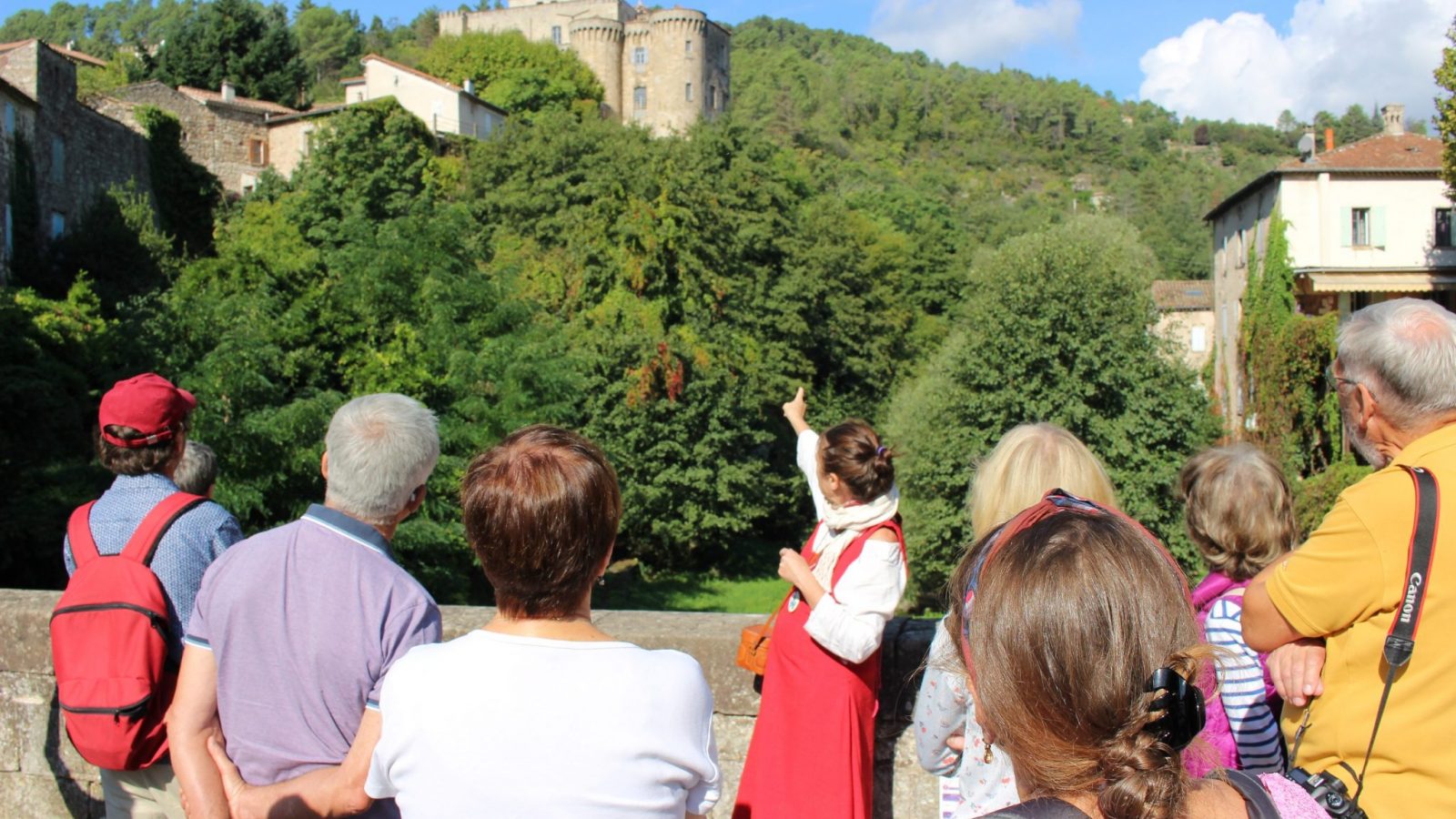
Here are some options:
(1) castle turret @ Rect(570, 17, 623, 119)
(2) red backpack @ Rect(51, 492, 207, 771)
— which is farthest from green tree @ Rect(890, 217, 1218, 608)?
(1) castle turret @ Rect(570, 17, 623, 119)

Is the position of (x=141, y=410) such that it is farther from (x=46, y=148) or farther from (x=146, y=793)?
(x=46, y=148)

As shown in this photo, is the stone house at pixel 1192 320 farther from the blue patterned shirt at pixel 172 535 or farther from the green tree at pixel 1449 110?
the blue patterned shirt at pixel 172 535

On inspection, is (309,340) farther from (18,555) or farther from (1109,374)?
(1109,374)

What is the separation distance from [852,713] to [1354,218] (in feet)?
126

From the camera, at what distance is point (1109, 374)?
29.1 metres

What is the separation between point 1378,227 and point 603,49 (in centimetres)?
5865

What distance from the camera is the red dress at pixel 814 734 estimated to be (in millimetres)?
3316

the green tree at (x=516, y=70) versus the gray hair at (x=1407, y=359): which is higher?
the green tree at (x=516, y=70)

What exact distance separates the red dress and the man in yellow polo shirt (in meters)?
1.27

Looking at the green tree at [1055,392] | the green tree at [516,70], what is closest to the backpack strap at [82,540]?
the green tree at [1055,392]

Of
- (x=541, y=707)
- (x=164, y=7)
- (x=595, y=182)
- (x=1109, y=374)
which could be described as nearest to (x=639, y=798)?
(x=541, y=707)

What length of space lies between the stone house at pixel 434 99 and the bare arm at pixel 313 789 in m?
54.7

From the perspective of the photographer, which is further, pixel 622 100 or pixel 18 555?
pixel 622 100

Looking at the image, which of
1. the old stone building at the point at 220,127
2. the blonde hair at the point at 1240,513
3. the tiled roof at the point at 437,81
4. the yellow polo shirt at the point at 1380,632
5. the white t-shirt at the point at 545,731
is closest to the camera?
the white t-shirt at the point at 545,731
